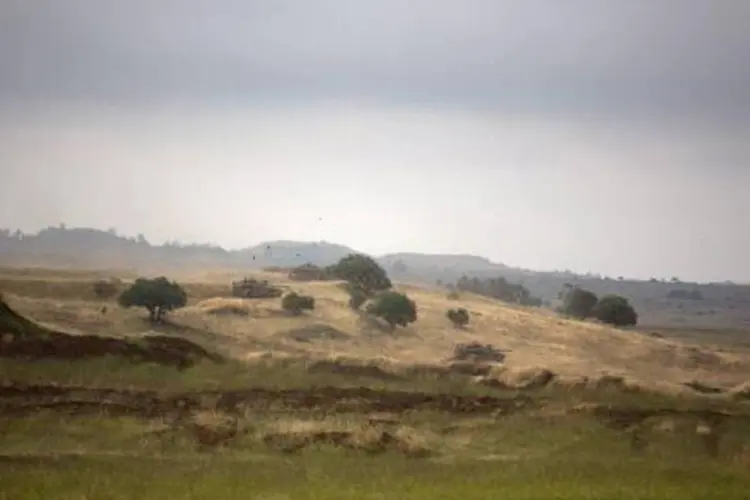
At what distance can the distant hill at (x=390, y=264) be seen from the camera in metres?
9.59

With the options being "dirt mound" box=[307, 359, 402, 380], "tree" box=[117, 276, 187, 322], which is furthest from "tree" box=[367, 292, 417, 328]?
"tree" box=[117, 276, 187, 322]

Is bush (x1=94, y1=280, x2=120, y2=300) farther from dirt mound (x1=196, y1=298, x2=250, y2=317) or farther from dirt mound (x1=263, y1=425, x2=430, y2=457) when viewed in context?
dirt mound (x1=263, y1=425, x2=430, y2=457)

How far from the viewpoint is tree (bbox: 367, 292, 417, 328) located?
970 centimetres

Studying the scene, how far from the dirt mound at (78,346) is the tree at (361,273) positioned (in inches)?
76.6

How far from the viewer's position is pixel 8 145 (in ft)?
32.1

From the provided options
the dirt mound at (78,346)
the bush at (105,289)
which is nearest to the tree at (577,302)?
the dirt mound at (78,346)

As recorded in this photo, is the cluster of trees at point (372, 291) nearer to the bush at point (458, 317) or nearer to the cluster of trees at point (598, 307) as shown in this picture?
the bush at point (458, 317)

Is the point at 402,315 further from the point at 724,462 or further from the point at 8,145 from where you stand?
the point at 8,145

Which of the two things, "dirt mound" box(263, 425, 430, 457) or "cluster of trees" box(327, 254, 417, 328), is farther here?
"cluster of trees" box(327, 254, 417, 328)

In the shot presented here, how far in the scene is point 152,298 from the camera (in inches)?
367

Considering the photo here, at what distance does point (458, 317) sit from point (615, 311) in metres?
2.03

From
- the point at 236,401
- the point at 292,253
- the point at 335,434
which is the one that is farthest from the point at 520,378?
the point at 236,401

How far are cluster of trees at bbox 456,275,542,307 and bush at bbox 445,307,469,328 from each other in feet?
1.03

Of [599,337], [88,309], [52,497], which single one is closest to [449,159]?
[599,337]
